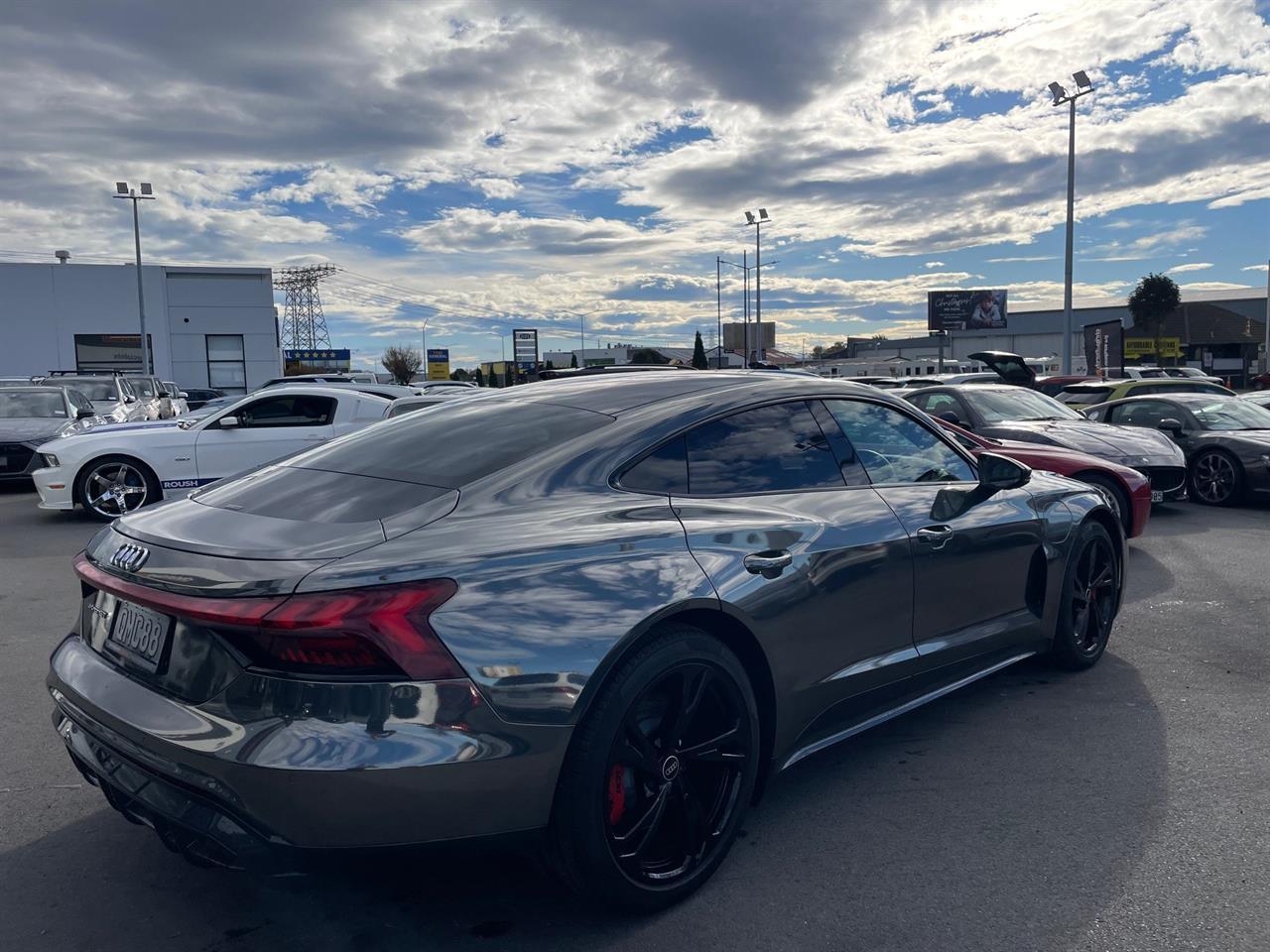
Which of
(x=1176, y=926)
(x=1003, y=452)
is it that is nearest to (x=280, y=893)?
(x=1176, y=926)

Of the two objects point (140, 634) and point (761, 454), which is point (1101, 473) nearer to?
point (761, 454)

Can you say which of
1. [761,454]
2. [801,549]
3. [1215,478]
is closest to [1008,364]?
[1215,478]

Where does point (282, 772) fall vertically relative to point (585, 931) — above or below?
above

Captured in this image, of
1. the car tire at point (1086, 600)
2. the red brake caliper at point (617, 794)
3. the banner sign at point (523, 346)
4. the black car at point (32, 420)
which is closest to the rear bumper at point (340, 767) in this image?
the red brake caliper at point (617, 794)

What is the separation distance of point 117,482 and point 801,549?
10.1m

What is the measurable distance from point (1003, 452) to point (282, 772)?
7405 millimetres

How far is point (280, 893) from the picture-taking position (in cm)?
303

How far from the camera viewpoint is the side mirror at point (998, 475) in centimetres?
424

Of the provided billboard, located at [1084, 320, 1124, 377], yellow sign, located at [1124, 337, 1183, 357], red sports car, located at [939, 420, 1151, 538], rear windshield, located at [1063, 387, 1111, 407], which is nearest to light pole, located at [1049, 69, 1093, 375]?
rear windshield, located at [1063, 387, 1111, 407]

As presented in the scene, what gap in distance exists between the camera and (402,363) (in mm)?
88875

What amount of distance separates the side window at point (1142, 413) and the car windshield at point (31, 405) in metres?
14.9

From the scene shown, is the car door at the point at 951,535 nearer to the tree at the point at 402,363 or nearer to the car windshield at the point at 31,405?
the car windshield at the point at 31,405

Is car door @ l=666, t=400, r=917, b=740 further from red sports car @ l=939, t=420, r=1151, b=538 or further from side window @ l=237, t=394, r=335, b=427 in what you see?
side window @ l=237, t=394, r=335, b=427

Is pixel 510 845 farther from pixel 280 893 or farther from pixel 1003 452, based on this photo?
pixel 1003 452
